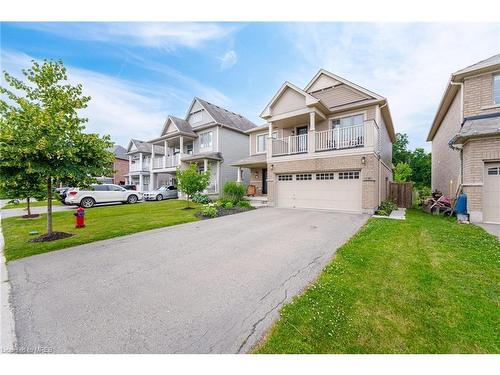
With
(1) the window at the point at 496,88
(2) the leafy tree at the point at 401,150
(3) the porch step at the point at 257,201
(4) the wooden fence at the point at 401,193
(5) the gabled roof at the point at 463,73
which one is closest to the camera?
(5) the gabled roof at the point at 463,73

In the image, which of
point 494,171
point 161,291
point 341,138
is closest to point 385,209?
point 494,171

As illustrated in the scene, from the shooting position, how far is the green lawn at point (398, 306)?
227 centimetres

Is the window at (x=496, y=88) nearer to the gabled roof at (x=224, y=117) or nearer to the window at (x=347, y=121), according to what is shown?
the window at (x=347, y=121)

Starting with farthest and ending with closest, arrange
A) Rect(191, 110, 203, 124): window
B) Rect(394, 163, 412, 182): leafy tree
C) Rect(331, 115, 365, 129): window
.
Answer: Rect(394, 163, 412, 182): leafy tree < Rect(191, 110, 203, 124): window < Rect(331, 115, 365, 129): window

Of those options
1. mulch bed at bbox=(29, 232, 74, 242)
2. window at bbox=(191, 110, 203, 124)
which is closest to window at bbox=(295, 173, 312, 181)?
mulch bed at bbox=(29, 232, 74, 242)

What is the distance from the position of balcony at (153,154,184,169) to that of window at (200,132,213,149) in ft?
9.09

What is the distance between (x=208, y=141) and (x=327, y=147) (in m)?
12.1

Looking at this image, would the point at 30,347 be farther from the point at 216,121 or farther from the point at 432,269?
the point at 216,121

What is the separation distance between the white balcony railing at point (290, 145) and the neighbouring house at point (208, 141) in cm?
637

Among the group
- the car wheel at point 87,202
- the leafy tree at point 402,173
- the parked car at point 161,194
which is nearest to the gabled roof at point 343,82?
the parked car at point 161,194

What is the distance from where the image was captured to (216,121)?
1906 centimetres

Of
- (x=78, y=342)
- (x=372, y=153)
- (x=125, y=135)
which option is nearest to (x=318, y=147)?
(x=372, y=153)

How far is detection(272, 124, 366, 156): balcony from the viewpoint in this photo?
11195mm

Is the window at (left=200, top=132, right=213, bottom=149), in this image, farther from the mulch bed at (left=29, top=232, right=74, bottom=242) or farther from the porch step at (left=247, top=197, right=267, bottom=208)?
the mulch bed at (left=29, top=232, right=74, bottom=242)
